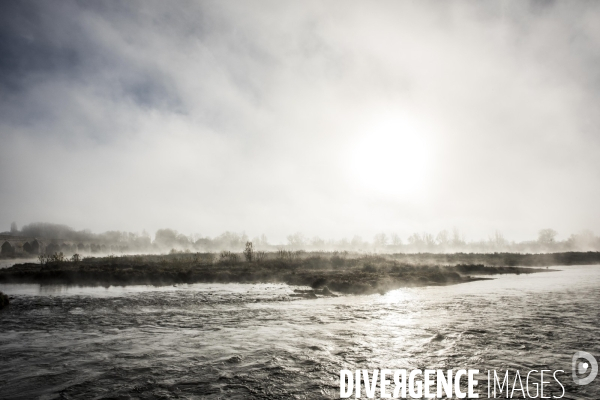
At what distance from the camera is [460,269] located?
44719 millimetres

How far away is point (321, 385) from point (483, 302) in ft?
52.6

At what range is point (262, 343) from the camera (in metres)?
10.9

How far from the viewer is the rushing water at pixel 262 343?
7.55 meters

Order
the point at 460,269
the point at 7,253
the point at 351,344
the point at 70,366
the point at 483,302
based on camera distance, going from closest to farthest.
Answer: the point at 70,366
the point at 351,344
the point at 483,302
the point at 460,269
the point at 7,253

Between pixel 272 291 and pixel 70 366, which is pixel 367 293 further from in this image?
pixel 70 366

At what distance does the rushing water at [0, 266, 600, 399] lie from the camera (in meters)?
7.55

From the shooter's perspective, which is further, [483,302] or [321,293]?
[321,293]

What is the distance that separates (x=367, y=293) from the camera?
24.2m

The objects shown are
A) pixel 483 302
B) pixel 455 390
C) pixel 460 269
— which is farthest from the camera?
pixel 460 269

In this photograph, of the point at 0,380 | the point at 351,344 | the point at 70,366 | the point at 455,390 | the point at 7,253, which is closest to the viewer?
the point at 455,390

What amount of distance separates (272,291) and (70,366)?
57.4ft

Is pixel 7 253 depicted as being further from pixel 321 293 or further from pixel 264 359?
pixel 264 359

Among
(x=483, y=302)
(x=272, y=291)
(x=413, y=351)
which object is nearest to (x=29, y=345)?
(x=413, y=351)

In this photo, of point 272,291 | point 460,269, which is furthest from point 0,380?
point 460,269
